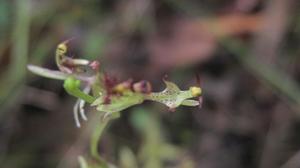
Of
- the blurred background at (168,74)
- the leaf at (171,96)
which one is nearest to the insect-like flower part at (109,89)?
the leaf at (171,96)

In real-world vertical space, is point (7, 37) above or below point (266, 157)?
above

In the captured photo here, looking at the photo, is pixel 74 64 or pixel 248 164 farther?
pixel 248 164

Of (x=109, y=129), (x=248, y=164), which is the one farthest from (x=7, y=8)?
(x=248, y=164)

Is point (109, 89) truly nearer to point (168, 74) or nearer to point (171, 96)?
point (171, 96)

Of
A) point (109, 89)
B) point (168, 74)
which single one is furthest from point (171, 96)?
point (168, 74)

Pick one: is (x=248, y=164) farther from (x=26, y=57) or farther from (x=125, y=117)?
(x=26, y=57)

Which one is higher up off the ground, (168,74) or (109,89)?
(109,89)

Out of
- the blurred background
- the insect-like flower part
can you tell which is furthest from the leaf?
the blurred background

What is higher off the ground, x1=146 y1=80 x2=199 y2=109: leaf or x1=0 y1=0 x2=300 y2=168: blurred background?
x1=146 y1=80 x2=199 y2=109: leaf

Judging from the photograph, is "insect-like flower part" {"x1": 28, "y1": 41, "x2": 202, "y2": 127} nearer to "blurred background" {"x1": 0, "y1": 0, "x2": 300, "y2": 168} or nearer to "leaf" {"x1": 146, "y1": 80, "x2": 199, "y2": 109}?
"leaf" {"x1": 146, "y1": 80, "x2": 199, "y2": 109}
